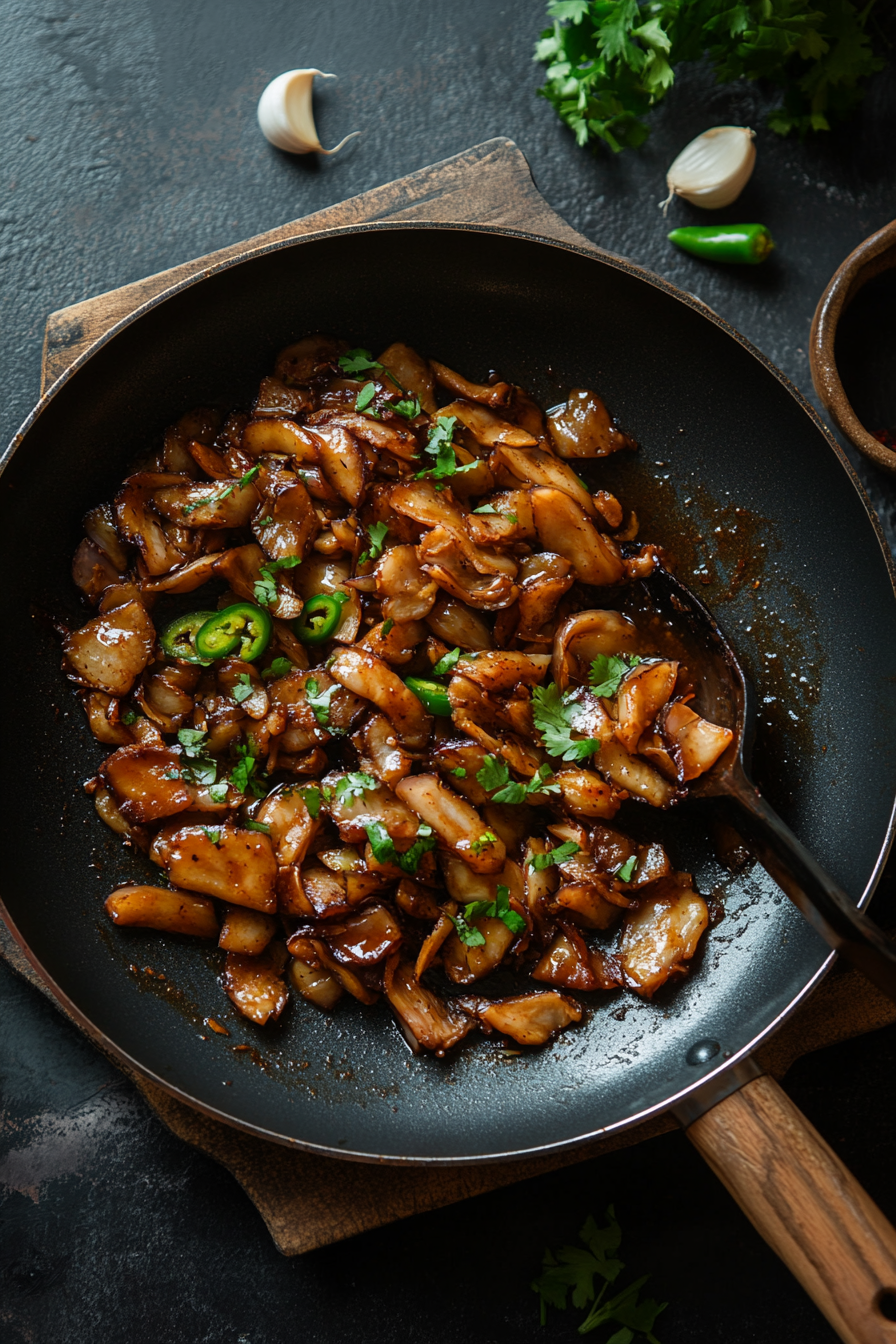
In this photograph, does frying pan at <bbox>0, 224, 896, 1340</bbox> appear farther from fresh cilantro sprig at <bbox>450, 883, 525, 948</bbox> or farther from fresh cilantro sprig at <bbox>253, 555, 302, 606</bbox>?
fresh cilantro sprig at <bbox>253, 555, 302, 606</bbox>

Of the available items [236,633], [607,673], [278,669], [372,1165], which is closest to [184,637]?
[236,633]

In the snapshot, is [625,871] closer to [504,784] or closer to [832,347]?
[504,784]

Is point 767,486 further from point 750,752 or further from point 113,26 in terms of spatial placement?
point 113,26

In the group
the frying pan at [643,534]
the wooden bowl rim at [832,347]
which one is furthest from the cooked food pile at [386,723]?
the wooden bowl rim at [832,347]

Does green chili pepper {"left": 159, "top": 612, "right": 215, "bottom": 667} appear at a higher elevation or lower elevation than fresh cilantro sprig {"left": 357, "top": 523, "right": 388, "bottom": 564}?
higher

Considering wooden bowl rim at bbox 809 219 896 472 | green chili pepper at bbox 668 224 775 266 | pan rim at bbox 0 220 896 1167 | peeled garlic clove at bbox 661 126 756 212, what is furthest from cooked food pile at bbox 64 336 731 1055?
peeled garlic clove at bbox 661 126 756 212

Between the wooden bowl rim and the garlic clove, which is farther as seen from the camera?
the garlic clove
